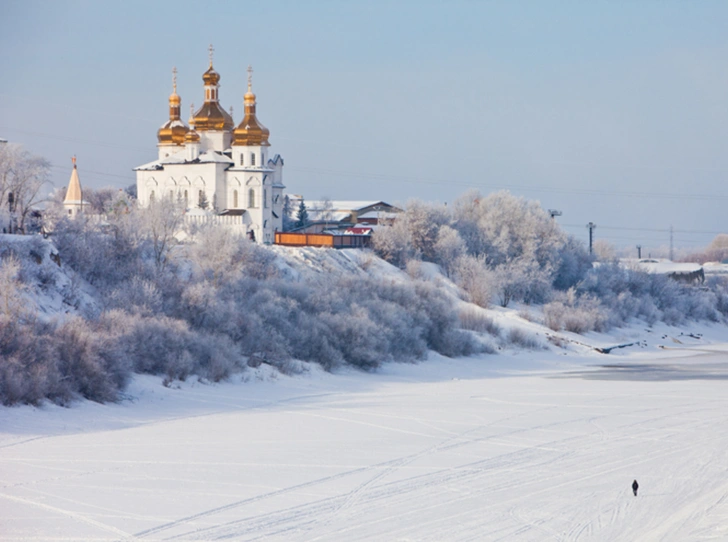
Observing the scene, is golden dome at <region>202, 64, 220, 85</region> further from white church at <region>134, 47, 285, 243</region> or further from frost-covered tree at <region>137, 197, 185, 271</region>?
frost-covered tree at <region>137, 197, 185, 271</region>

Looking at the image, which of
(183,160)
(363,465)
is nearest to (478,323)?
(363,465)

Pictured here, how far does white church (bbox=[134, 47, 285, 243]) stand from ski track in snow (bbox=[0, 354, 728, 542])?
44.5 meters

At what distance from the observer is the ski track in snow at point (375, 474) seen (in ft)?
34.5

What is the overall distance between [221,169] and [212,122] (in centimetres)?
377

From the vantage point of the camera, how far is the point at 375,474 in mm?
13109

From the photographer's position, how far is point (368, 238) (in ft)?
171

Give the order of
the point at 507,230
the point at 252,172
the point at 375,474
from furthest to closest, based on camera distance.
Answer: the point at 252,172 < the point at 507,230 < the point at 375,474

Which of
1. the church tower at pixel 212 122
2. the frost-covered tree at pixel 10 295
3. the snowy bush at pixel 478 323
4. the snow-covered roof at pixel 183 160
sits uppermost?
the church tower at pixel 212 122

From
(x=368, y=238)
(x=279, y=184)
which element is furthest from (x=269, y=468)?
(x=279, y=184)

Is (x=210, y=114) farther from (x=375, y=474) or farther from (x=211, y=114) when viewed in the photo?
(x=375, y=474)

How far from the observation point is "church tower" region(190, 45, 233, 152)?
66.1 metres

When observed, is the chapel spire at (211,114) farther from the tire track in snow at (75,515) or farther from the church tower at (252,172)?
the tire track in snow at (75,515)

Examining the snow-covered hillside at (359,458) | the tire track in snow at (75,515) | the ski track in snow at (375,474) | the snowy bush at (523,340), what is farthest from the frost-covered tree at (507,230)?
the tire track in snow at (75,515)

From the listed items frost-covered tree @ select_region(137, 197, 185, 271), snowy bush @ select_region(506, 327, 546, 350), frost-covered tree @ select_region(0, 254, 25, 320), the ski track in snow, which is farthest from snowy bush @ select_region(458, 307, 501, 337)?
frost-covered tree @ select_region(0, 254, 25, 320)
